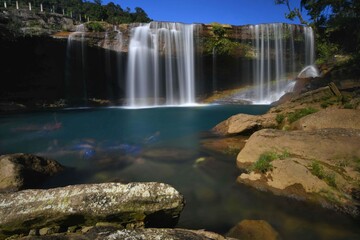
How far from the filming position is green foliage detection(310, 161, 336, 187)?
209 inches

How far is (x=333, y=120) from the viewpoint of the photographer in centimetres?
783

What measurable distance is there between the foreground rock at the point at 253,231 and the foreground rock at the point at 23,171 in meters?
4.52

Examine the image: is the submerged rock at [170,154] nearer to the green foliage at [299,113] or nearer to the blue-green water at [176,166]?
the blue-green water at [176,166]

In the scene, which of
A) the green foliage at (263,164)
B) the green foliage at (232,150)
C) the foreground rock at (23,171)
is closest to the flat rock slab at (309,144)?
the green foliage at (263,164)

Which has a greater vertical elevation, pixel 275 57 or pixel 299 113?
pixel 275 57

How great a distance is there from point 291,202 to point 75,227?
4.01 meters

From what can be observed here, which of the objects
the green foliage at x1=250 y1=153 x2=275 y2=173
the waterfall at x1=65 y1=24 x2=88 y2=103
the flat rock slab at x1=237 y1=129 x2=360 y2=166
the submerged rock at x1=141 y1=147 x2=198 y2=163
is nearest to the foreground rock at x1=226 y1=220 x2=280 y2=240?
the green foliage at x1=250 y1=153 x2=275 y2=173

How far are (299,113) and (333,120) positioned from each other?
5.73 ft

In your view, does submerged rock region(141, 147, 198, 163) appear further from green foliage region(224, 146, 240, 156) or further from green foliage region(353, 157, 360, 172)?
green foliage region(353, 157, 360, 172)

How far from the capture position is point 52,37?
21.9 meters

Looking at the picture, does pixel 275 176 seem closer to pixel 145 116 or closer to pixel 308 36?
pixel 145 116

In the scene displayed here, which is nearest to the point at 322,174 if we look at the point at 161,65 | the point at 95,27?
the point at 161,65

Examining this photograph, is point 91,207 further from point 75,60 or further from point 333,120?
point 75,60

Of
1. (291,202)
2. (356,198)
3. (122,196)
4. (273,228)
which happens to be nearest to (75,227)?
(122,196)
